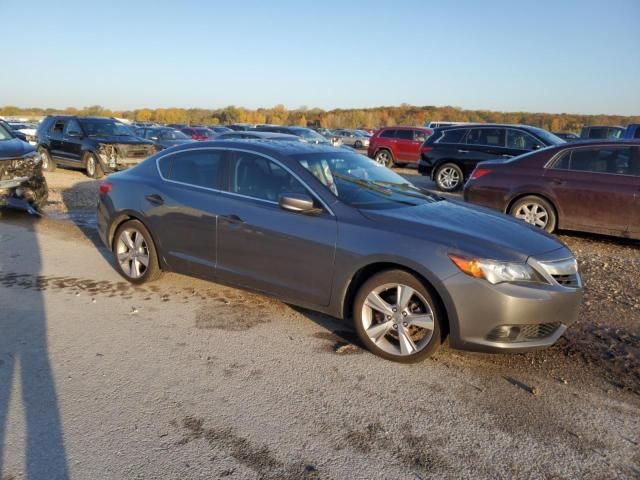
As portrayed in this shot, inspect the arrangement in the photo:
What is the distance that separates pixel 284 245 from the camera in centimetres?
420

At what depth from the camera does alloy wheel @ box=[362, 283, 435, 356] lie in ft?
12.1

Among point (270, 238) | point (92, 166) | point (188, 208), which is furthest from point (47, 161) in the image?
point (270, 238)

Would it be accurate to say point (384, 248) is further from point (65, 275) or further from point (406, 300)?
point (65, 275)

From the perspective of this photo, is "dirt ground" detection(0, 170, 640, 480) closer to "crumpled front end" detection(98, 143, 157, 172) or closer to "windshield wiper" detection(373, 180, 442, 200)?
"windshield wiper" detection(373, 180, 442, 200)

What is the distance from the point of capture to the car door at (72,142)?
14.4m

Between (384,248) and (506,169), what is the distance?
16.8 ft

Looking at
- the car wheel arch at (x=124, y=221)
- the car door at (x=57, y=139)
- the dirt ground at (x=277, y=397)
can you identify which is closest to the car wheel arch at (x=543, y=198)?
the dirt ground at (x=277, y=397)

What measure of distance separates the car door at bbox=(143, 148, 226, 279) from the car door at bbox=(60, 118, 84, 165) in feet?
34.8

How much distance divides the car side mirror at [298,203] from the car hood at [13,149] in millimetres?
6422

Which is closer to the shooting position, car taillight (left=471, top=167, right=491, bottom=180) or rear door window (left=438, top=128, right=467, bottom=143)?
car taillight (left=471, top=167, right=491, bottom=180)

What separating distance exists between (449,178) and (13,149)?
973 cm

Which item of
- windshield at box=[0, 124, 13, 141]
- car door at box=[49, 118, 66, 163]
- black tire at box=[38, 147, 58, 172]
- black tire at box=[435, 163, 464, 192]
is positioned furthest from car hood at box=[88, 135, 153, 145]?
black tire at box=[435, 163, 464, 192]

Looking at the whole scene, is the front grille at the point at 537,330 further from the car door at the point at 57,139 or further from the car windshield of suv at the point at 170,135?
the car windshield of suv at the point at 170,135

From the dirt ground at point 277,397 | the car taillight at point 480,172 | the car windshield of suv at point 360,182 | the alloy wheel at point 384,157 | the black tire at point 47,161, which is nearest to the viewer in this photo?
the dirt ground at point 277,397
